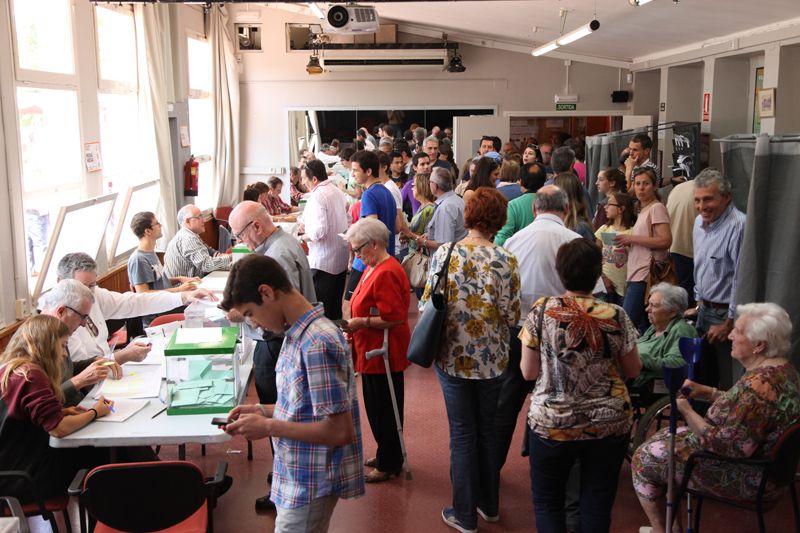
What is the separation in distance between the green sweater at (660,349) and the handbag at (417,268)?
186cm

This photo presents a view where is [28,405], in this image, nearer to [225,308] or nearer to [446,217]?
[225,308]

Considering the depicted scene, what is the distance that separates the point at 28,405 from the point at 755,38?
8.44 metres

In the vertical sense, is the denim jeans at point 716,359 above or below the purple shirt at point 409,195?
below

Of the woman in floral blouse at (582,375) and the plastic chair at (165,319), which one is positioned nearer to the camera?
the woman in floral blouse at (582,375)

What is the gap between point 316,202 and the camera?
5.96m

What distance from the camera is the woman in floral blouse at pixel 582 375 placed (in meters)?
2.77

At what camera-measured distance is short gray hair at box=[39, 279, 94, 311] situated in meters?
3.60

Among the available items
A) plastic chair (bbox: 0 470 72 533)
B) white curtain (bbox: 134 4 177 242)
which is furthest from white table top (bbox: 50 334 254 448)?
white curtain (bbox: 134 4 177 242)

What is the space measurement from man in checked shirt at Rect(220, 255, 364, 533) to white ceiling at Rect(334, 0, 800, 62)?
6.65 metres

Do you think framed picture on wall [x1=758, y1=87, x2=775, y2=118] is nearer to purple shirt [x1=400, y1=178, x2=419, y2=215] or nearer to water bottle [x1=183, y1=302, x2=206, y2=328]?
purple shirt [x1=400, y1=178, x2=419, y2=215]

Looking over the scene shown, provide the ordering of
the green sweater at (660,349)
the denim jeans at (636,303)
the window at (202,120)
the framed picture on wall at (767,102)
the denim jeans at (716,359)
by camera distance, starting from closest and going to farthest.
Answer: the green sweater at (660,349), the denim jeans at (716,359), the denim jeans at (636,303), the framed picture on wall at (767,102), the window at (202,120)

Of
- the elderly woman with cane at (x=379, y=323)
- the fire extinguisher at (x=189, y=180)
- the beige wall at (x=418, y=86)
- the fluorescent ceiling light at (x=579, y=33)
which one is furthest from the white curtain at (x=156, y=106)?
the elderly woman with cane at (x=379, y=323)

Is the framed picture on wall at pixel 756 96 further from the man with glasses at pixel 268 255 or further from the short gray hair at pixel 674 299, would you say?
the man with glasses at pixel 268 255

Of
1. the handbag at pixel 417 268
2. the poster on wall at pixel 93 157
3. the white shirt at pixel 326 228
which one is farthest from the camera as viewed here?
the poster on wall at pixel 93 157
